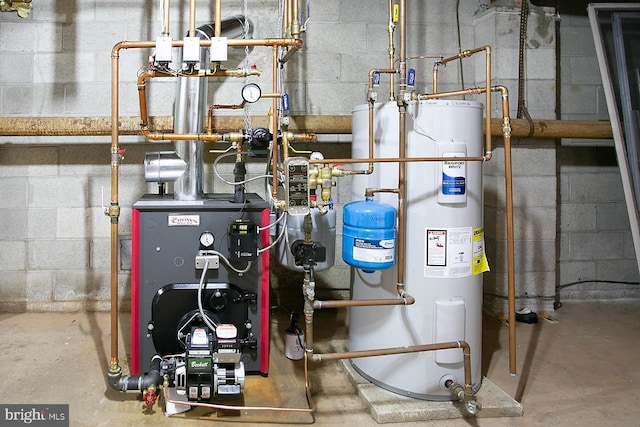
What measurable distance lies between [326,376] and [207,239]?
77 cm

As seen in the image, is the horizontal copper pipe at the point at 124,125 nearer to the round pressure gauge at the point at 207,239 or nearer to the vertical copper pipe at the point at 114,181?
the vertical copper pipe at the point at 114,181

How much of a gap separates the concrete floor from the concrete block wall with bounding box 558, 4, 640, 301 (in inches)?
16.9

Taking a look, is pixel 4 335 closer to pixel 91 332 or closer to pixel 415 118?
pixel 91 332

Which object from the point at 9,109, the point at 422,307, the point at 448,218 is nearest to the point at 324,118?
the point at 448,218

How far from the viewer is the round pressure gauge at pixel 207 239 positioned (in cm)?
180

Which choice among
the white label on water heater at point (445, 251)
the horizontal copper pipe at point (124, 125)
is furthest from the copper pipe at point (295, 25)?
the white label on water heater at point (445, 251)

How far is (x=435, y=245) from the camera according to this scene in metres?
1.70

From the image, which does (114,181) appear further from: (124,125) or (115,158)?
(124,125)

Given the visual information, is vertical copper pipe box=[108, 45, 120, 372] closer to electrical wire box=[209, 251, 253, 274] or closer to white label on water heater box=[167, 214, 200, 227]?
white label on water heater box=[167, 214, 200, 227]

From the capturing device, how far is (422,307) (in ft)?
5.65

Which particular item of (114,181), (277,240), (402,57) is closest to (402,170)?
(402,57)

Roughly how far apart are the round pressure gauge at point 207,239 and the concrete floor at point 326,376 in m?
0.59

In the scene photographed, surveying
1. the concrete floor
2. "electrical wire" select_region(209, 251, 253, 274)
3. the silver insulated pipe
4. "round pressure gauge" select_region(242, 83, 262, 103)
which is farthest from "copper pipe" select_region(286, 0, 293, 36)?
the concrete floor

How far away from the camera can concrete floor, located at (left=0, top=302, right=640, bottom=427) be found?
5.36ft
